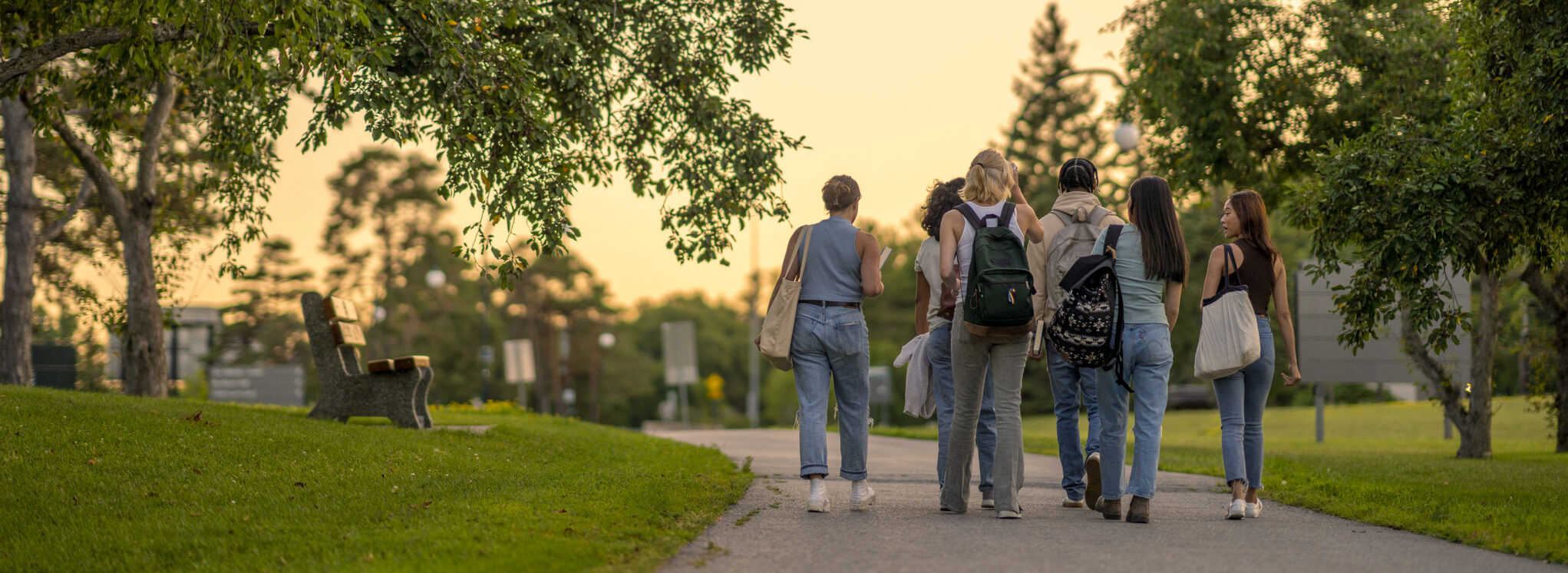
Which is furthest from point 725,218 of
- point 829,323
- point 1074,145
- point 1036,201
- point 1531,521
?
point 1074,145

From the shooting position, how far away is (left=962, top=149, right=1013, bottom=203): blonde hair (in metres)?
6.34

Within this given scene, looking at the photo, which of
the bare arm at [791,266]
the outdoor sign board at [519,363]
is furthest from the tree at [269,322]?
the bare arm at [791,266]

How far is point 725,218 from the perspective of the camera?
11.8m

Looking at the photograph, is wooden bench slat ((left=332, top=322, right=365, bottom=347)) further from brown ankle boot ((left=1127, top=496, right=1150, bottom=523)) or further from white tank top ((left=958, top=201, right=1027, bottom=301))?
brown ankle boot ((left=1127, top=496, right=1150, bottom=523))

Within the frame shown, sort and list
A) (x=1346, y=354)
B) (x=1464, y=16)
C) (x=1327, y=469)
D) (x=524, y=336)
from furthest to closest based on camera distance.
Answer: (x=524, y=336), (x=1346, y=354), (x=1327, y=469), (x=1464, y=16)

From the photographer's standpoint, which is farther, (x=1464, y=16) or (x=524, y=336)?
(x=524, y=336)

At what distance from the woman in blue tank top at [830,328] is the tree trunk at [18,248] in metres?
14.2

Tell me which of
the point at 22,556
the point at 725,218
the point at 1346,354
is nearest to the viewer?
the point at 22,556

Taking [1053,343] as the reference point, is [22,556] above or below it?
below

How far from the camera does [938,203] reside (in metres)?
6.98

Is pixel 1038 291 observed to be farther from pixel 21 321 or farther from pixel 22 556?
pixel 21 321

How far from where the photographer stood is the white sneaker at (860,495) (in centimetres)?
673

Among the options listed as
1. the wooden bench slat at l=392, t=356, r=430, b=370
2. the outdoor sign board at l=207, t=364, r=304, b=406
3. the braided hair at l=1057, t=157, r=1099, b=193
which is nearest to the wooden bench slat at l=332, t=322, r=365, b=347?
the wooden bench slat at l=392, t=356, r=430, b=370

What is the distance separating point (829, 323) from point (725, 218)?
17.8 ft
